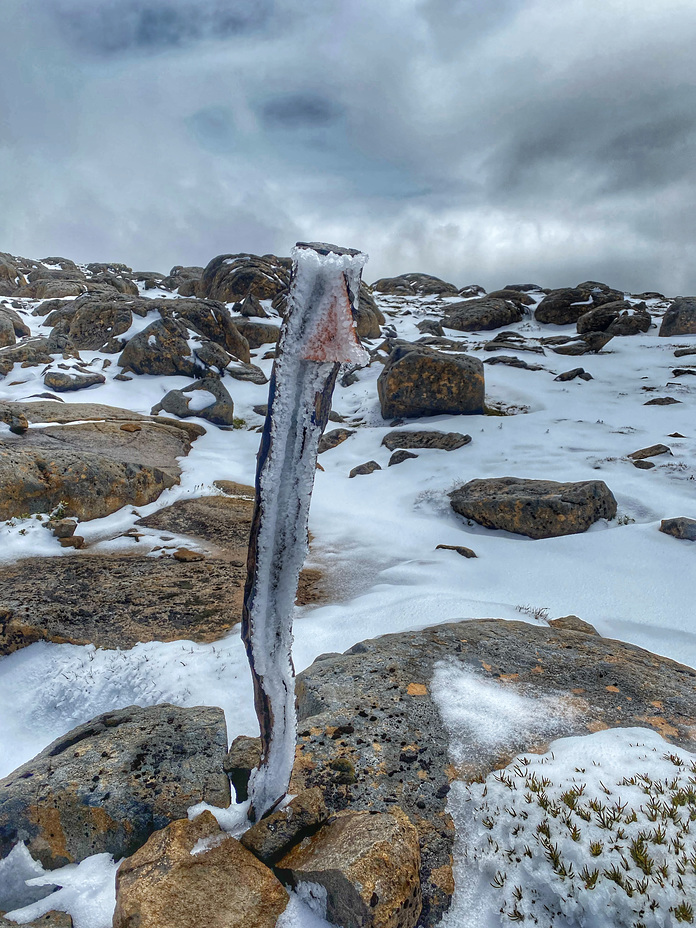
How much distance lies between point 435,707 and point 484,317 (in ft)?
86.4

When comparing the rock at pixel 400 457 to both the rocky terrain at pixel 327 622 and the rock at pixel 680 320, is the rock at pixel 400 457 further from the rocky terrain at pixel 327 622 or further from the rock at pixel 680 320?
the rock at pixel 680 320

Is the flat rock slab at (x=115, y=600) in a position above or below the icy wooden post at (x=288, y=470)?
below

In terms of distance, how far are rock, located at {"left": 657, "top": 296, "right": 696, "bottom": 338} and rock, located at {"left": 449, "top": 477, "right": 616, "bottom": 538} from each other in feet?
62.2

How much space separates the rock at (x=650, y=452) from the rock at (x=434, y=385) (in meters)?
4.28

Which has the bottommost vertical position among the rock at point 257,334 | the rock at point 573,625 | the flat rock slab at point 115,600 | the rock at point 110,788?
the rock at point 573,625

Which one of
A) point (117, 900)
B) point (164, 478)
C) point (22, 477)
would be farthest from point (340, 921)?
point (164, 478)

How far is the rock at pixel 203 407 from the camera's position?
13516 mm

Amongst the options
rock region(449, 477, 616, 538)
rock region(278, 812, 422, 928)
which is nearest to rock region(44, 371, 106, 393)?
rock region(449, 477, 616, 538)

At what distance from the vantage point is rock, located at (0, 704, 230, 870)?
7.94ft

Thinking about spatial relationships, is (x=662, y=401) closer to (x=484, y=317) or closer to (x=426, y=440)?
(x=426, y=440)

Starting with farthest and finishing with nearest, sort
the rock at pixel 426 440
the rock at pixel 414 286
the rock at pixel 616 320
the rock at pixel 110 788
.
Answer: the rock at pixel 414 286, the rock at pixel 616 320, the rock at pixel 426 440, the rock at pixel 110 788

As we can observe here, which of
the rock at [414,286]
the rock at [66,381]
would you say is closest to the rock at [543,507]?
the rock at [66,381]

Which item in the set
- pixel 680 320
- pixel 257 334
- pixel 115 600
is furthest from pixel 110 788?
pixel 680 320

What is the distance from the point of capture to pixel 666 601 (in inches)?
218
